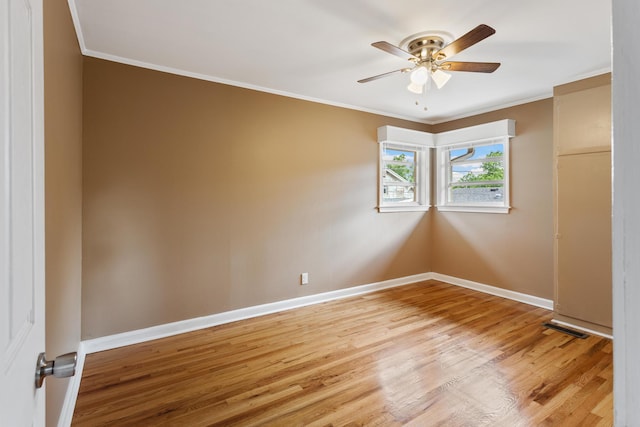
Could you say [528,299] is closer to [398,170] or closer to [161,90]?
[398,170]

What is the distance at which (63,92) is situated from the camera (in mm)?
1766

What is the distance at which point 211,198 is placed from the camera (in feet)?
10.6

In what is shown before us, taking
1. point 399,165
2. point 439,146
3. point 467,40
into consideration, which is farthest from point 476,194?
point 467,40

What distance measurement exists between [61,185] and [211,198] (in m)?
1.53

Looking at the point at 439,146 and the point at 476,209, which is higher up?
the point at 439,146

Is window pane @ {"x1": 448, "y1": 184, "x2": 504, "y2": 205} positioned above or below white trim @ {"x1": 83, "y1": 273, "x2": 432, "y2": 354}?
above

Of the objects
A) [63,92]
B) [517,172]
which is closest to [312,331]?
[63,92]

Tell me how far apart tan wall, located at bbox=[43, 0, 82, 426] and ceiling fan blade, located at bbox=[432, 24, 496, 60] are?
2.15m

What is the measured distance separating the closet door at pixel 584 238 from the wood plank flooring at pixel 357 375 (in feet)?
1.08

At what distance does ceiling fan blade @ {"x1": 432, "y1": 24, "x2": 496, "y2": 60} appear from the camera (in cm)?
183

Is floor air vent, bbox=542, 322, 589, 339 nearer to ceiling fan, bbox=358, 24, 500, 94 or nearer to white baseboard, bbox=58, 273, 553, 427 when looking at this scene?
white baseboard, bbox=58, 273, 553, 427
